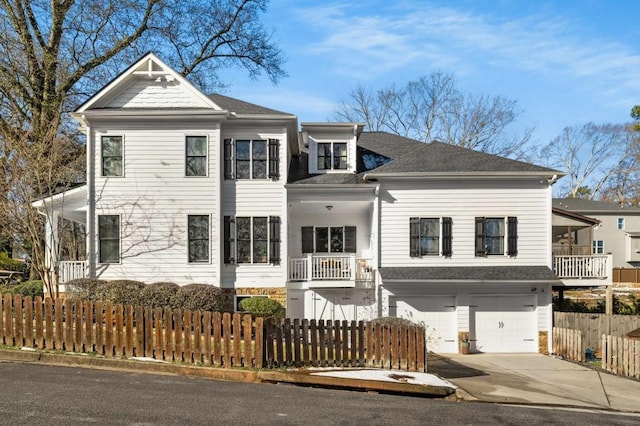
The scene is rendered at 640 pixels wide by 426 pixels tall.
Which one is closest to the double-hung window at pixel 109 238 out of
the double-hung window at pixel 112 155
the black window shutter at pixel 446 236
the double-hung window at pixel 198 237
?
the double-hung window at pixel 112 155

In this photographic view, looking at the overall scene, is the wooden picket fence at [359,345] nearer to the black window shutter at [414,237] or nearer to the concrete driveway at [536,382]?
the concrete driveway at [536,382]

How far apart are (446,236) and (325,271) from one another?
4712 mm

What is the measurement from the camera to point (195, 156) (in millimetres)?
21109

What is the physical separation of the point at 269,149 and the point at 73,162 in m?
10.4

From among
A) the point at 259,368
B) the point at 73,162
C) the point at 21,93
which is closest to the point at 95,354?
the point at 259,368

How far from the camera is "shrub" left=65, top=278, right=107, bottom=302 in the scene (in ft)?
63.8

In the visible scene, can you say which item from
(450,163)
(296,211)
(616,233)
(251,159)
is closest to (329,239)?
(296,211)

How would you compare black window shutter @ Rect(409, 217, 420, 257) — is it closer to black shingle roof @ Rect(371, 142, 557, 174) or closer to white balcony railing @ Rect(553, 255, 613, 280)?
black shingle roof @ Rect(371, 142, 557, 174)

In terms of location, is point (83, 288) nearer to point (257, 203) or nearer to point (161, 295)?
point (161, 295)

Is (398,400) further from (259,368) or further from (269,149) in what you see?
(269,149)

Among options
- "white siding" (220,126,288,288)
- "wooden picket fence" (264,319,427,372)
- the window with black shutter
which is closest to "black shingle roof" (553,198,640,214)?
"white siding" (220,126,288,288)

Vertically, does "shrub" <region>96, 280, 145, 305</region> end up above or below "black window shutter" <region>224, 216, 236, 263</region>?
below

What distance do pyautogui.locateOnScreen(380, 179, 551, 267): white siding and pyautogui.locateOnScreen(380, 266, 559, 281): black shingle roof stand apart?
0.83 ft

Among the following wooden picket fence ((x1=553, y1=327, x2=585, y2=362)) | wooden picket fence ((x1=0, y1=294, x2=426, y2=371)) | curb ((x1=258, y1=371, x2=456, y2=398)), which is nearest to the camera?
curb ((x1=258, y1=371, x2=456, y2=398))
